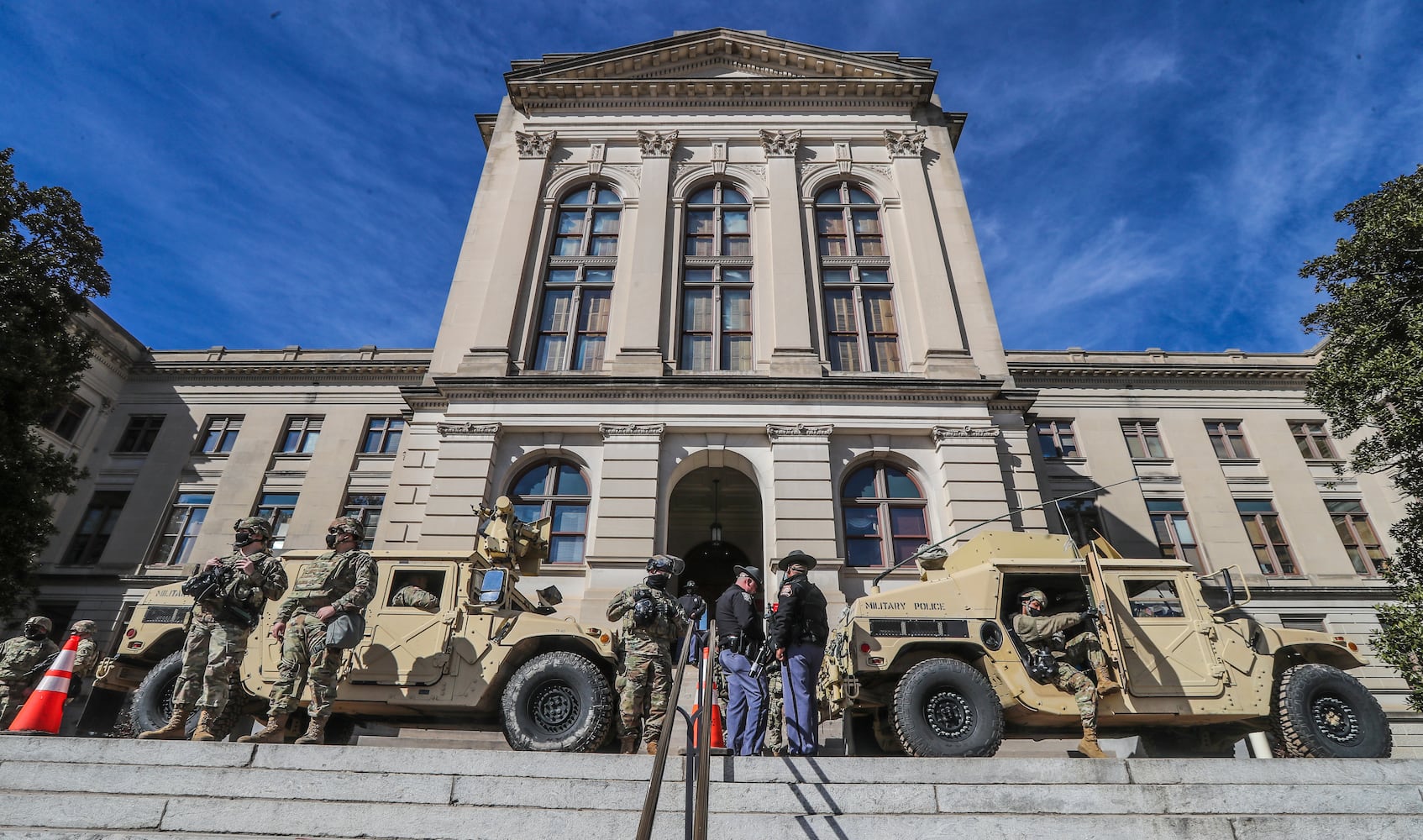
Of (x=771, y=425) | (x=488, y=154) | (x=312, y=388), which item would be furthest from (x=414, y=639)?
(x=312, y=388)

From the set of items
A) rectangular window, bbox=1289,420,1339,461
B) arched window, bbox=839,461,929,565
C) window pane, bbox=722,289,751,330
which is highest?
rectangular window, bbox=1289,420,1339,461

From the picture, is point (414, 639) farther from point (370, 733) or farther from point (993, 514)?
point (993, 514)

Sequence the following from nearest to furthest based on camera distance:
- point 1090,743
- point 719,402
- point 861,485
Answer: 1. point 1090,743
2. point 861,485
3. point 719,402

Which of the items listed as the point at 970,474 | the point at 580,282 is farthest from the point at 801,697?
the point at 580,282

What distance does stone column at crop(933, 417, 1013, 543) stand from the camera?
52.1ft

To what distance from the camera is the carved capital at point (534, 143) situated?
72.4ft

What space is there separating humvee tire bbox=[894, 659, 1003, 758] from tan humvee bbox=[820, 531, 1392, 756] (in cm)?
1

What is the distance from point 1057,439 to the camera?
27.4m

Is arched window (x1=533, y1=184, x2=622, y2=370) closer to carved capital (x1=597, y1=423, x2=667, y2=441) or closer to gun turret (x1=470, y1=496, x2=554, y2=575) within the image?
carved capital (x1=597, y1=423, x2=667, y2=441)

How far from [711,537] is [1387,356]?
16.9 m

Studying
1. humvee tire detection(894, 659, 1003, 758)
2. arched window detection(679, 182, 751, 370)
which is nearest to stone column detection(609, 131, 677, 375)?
arched window detection(679, 182, 751, 370)

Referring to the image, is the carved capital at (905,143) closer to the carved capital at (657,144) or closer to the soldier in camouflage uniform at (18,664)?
the carved capital at (657,144)

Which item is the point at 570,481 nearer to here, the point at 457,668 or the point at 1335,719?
the point at 457,668

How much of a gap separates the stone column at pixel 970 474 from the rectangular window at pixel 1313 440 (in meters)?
19.0
